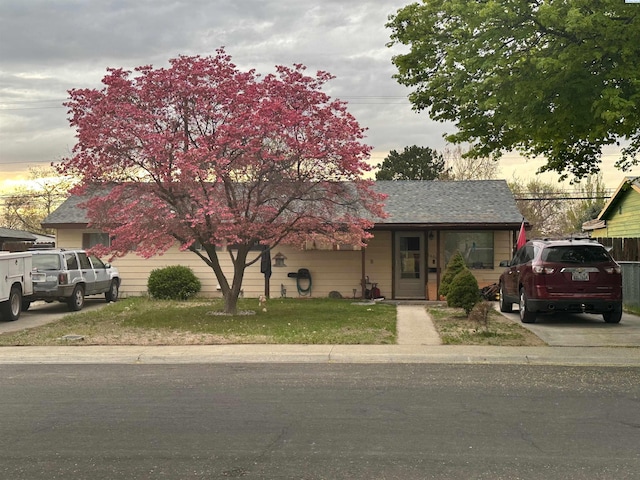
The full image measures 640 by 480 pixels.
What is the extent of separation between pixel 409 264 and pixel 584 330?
917 centimetres

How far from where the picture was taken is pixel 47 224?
72.7 feet

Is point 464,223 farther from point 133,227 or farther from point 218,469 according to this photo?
point 218,469

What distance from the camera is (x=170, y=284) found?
21172 millimetres

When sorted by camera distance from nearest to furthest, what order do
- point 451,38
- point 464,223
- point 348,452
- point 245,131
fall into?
point 348,452
point 451,38
point 245,131
point 464,223

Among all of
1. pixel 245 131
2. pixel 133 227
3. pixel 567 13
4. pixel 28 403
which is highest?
pixel 567 13

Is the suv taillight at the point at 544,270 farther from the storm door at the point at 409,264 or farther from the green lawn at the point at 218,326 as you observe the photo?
the storm door at the point at 409,264

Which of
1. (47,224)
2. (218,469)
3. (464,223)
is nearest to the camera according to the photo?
(218,469)

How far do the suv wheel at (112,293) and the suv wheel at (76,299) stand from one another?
2.07 metres

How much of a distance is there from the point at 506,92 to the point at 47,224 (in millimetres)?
16563

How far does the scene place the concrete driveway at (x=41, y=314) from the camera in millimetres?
15102


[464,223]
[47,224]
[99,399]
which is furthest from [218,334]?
[47,224]

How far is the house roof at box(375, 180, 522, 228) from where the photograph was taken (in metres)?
20.7

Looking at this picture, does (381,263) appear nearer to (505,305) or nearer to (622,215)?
(505,305)

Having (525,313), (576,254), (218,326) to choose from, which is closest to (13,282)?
(218,326)
